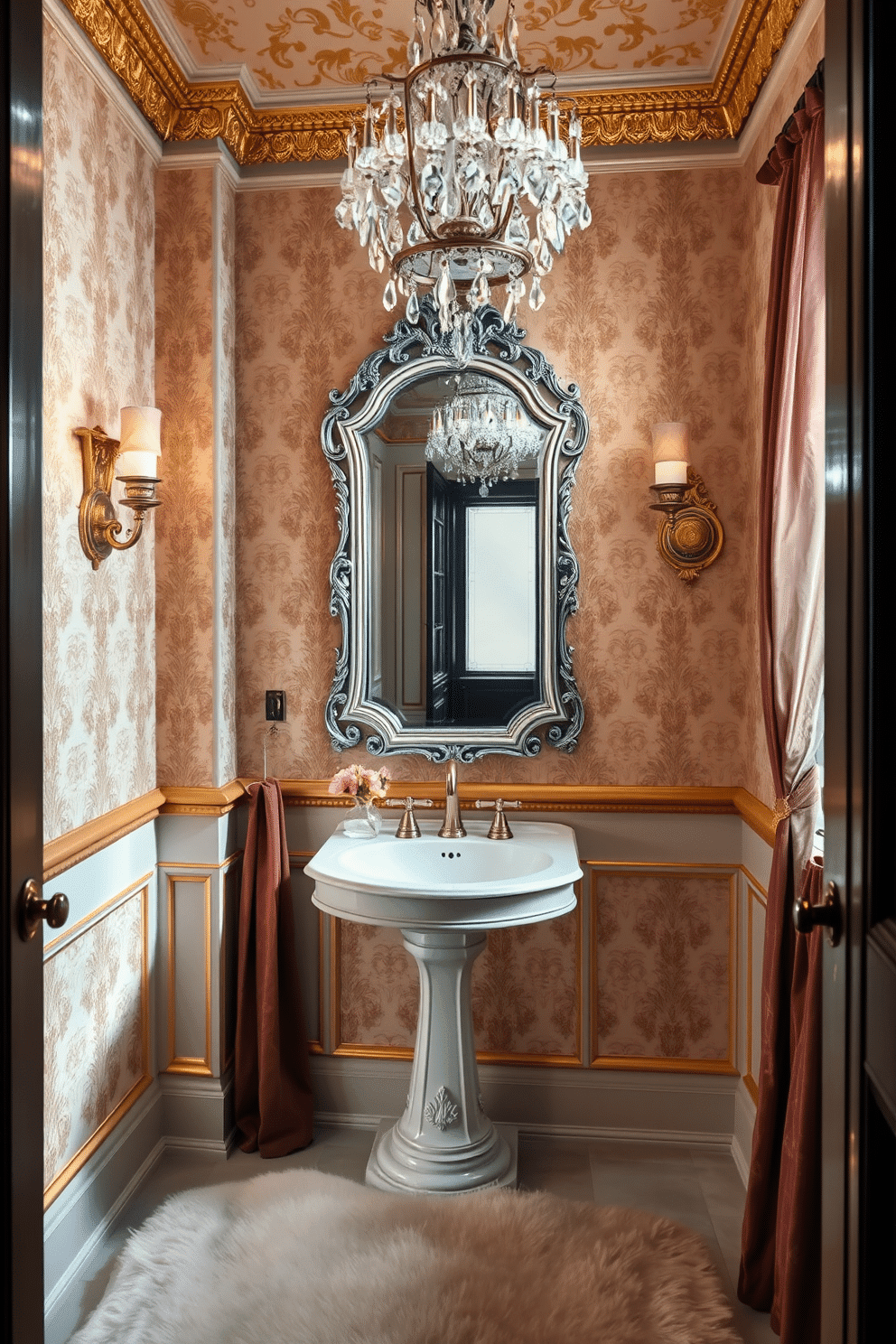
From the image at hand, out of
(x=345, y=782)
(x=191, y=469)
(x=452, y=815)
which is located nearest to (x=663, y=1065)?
(x=452, y=815)

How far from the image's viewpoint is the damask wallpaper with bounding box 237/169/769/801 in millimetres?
2844

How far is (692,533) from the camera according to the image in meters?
2.84

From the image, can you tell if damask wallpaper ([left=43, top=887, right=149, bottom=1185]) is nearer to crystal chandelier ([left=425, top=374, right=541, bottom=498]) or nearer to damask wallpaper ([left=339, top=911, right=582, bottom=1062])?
damask wallpaper ([left=339, top=911, right=582, bottom=1062])

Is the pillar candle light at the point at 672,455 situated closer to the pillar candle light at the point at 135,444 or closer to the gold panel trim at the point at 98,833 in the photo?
the pillar candle light at the point at 135,444

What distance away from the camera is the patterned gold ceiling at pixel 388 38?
2.46m

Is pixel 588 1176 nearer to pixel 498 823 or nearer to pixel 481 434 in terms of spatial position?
pixel 498 823

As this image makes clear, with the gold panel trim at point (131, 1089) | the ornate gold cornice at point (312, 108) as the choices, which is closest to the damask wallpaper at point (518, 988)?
the gold panel trim at point (131, 1089)

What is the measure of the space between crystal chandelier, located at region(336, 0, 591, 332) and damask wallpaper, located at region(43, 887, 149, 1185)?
1600 mm

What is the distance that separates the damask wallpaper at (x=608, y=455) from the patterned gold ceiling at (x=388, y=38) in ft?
0.92

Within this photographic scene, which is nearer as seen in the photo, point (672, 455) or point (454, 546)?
point (672, 455)

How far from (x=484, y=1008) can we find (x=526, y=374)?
1872 mm

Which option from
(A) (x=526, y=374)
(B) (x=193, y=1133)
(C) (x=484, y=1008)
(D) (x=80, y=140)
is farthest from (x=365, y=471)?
(B) (x=193, y=1133)

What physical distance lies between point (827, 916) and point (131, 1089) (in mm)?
2163

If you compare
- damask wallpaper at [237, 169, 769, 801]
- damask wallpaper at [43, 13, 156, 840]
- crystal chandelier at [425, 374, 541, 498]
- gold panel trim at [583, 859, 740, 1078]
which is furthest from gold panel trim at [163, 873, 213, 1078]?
crystal chandelier at [425, 374, 541, 498]
